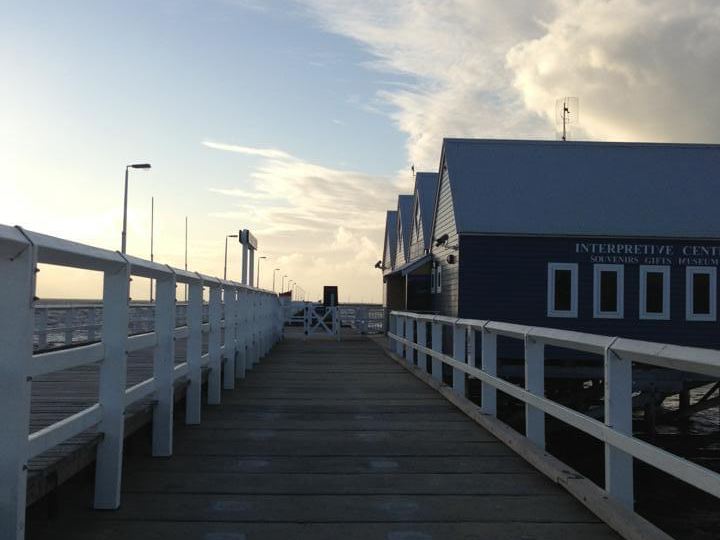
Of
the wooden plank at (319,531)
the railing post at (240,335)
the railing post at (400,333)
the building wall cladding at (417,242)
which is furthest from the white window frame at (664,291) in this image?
the wooden plank at (319,531)

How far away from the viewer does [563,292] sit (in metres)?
23.0

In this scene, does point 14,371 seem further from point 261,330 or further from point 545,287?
point 545,287

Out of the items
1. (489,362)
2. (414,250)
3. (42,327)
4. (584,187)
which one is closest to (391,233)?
(414,250)

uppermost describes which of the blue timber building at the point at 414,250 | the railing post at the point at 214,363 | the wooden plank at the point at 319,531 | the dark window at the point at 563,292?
the blue timber building at the point at 414,250

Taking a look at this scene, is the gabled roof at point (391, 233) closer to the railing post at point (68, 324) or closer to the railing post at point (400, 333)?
the railing post at point (400, 333)

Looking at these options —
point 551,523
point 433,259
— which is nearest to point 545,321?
point 433,259

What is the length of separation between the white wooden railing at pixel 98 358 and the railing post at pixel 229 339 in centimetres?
209

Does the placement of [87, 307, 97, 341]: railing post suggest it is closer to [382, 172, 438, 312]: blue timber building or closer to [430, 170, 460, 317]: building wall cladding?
[430, 170, 460, 317]: building wall cladding

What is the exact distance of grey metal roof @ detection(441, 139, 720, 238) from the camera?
2322cm

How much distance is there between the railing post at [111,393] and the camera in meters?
4.72

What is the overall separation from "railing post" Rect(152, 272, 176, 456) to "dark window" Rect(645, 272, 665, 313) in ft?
63.7

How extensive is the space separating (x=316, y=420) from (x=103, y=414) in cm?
389

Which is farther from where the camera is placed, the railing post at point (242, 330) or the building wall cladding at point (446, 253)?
the building wall cladding at point (446, 253)

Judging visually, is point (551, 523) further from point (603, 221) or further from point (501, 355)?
point (603, 221)
